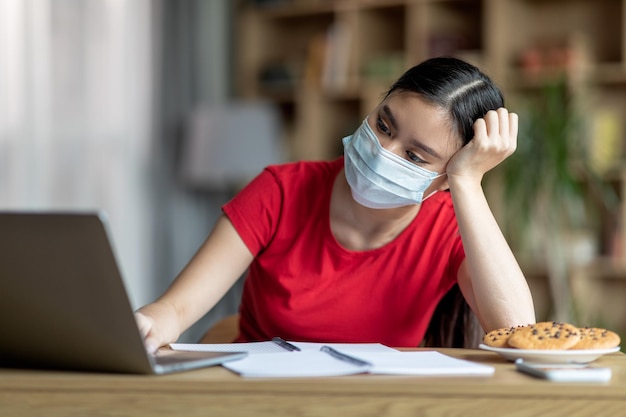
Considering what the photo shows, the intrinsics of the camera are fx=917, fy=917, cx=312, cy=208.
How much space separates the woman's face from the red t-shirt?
180 millimetres

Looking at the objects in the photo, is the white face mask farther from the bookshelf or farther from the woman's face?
the bookshelf

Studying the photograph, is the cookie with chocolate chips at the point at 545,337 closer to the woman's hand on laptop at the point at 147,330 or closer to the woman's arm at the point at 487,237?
the woman's arm at the point at 487,237

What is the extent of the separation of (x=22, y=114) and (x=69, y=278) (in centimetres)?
287

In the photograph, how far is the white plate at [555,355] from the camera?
1117 millimetres

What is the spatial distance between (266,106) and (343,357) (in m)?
3.64

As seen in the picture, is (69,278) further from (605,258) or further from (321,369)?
(605,258)

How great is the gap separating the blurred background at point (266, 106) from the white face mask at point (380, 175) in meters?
2.28

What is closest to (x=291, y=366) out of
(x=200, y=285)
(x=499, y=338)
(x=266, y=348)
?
(x=266, y=348)

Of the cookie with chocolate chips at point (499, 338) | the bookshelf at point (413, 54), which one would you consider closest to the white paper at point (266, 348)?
the cookie with chocolate chips at point (499, 338)

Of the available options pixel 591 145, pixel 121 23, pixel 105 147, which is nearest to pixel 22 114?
pixel 105 147

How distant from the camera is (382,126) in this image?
5.25 feet

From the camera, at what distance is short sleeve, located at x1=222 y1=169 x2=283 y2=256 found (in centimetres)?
167

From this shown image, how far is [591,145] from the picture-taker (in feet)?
13.2

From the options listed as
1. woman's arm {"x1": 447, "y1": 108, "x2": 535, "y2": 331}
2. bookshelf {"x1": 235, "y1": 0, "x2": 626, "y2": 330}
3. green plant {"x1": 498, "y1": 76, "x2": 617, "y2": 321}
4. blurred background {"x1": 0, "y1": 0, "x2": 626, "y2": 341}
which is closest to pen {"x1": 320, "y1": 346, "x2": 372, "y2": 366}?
woman's arm {"x1": 447, "y1": 108, "x2": 535, "y2": 331}
